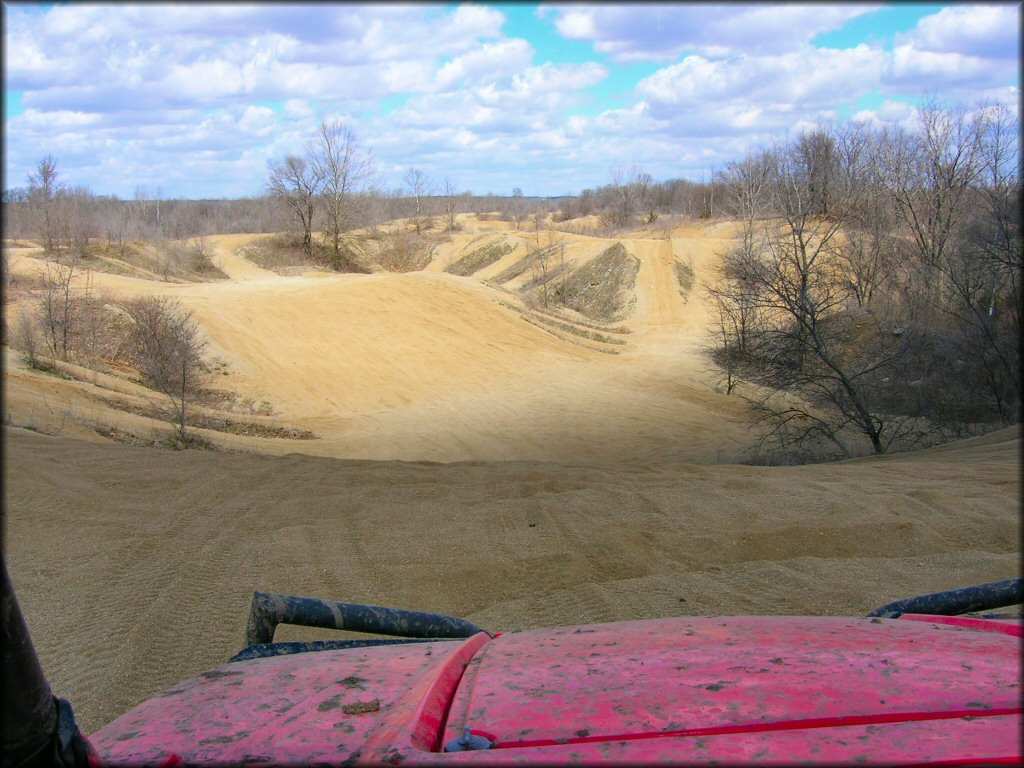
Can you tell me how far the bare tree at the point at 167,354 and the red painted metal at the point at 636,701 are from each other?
15259 millimetres

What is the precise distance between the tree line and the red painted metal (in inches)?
622

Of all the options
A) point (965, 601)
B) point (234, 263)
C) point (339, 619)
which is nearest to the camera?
point (965, 601)

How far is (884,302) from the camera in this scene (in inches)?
1145

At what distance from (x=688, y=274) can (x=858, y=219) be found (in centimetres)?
1190

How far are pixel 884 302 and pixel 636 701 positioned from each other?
→ 3087 cm

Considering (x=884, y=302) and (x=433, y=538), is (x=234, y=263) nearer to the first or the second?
(x=884, y=302)

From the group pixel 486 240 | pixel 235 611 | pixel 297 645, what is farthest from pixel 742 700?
pixel 486 240

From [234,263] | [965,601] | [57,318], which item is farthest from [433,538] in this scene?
[234,263]

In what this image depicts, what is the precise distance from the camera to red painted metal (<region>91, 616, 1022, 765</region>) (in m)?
1.41

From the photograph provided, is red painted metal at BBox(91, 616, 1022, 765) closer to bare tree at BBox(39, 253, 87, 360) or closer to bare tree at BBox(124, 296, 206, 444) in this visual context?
bare tree at BBox(124, 296, 206, 444)

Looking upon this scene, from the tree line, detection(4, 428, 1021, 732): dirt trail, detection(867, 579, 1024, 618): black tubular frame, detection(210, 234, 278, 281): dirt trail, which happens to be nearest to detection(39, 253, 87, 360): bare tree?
detection(4, 428, 1021, 732): dirt trail

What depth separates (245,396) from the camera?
69.7 ft

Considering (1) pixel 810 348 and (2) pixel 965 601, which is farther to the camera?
(1) pixel 810 348

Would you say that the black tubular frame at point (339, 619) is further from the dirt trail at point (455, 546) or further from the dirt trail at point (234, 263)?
the dirt trail at point (234, 263)
